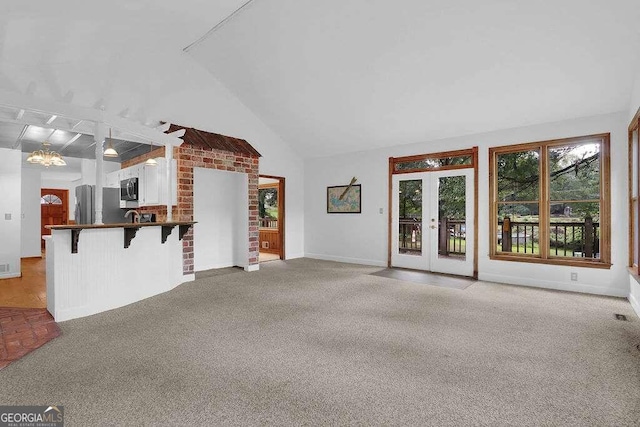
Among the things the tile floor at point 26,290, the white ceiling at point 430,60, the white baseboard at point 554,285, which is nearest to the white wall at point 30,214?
the tile floor at point 26,290

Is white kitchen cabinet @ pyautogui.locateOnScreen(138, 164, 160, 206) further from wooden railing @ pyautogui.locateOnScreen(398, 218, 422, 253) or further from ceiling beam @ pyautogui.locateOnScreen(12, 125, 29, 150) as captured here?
wooden railing @ pyautogui.locateOnScreen(398, 218, 422, 253)

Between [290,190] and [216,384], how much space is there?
5788 mm

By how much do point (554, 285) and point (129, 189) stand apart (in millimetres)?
7503

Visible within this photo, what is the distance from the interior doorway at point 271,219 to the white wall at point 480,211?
2.34ft

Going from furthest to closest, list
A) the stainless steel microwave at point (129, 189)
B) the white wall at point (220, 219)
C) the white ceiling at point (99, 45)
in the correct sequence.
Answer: the stainless steel microwave at point (129, 189)
the white wall at point (220, 219)
the white ceiling at point (99, 45)

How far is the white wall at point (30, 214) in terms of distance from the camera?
24.6 ft

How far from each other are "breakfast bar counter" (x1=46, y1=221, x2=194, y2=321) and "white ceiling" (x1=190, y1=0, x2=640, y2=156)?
2.85m

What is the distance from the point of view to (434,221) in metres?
5.90

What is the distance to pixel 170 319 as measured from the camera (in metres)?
3.26

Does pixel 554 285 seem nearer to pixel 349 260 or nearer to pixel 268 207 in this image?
pixel 349 260

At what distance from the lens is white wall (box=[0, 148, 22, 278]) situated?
17.7ft

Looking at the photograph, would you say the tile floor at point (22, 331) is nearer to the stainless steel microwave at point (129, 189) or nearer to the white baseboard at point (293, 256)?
the stainless steel microwave at point (129, 189)

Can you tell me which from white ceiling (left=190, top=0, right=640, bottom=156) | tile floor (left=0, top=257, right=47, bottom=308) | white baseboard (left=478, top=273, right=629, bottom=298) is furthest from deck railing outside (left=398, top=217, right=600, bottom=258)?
tile floor (left=0, top=257, right=47, bottom=308)

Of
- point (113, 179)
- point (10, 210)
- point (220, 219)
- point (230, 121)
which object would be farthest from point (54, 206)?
point (230, 121)
